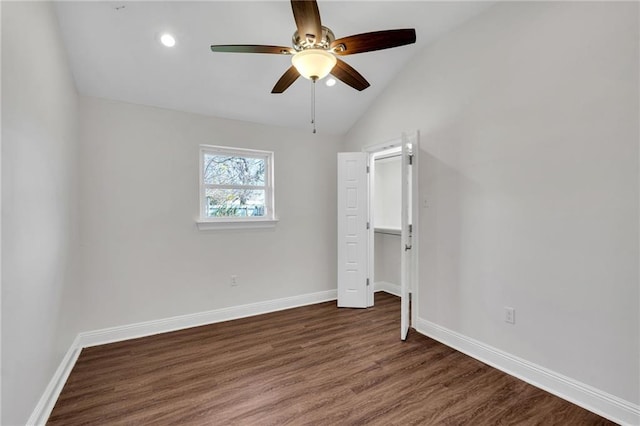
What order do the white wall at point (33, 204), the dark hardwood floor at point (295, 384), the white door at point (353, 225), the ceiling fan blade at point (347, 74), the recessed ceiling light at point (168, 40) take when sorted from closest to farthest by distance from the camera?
the white wall at point (33, 204)
the dark hardwood floor at point (295, 384)
the ceiling fan blade at point (347, 74)
the recessed ceiling light at point (168, 40)
the white door at point (353, 225)

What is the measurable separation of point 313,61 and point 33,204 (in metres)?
1.85

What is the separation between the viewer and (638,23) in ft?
5.62

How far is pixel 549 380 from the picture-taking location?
2117 millimetres

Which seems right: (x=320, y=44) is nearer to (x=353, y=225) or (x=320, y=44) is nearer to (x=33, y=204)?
(x=33, y=204)

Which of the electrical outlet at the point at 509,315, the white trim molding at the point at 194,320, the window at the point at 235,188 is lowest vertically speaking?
the white trim molding at the point at 194,320

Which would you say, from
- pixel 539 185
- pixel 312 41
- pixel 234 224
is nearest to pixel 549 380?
pixel 539 185

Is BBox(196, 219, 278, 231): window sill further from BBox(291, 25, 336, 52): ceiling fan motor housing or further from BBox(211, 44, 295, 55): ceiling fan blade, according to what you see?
BBox(291, 25, 336, 52): ceiling fan motor housing

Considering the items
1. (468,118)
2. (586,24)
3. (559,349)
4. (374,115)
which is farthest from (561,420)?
(374,115)

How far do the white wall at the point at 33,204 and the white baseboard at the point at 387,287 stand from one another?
12.5ft

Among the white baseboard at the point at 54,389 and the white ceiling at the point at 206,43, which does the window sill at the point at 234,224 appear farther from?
the white baseboard at the point at 54,389

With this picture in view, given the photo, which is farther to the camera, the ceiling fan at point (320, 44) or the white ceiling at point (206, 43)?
the white ceiling at point (206, 43)

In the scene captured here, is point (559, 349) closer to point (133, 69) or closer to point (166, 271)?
point (166, 271)

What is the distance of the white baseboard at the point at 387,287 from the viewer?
4543 mm

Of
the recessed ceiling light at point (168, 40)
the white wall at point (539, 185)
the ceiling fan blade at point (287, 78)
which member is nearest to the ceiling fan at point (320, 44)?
the ceiling fan blade at point (287, 78)
